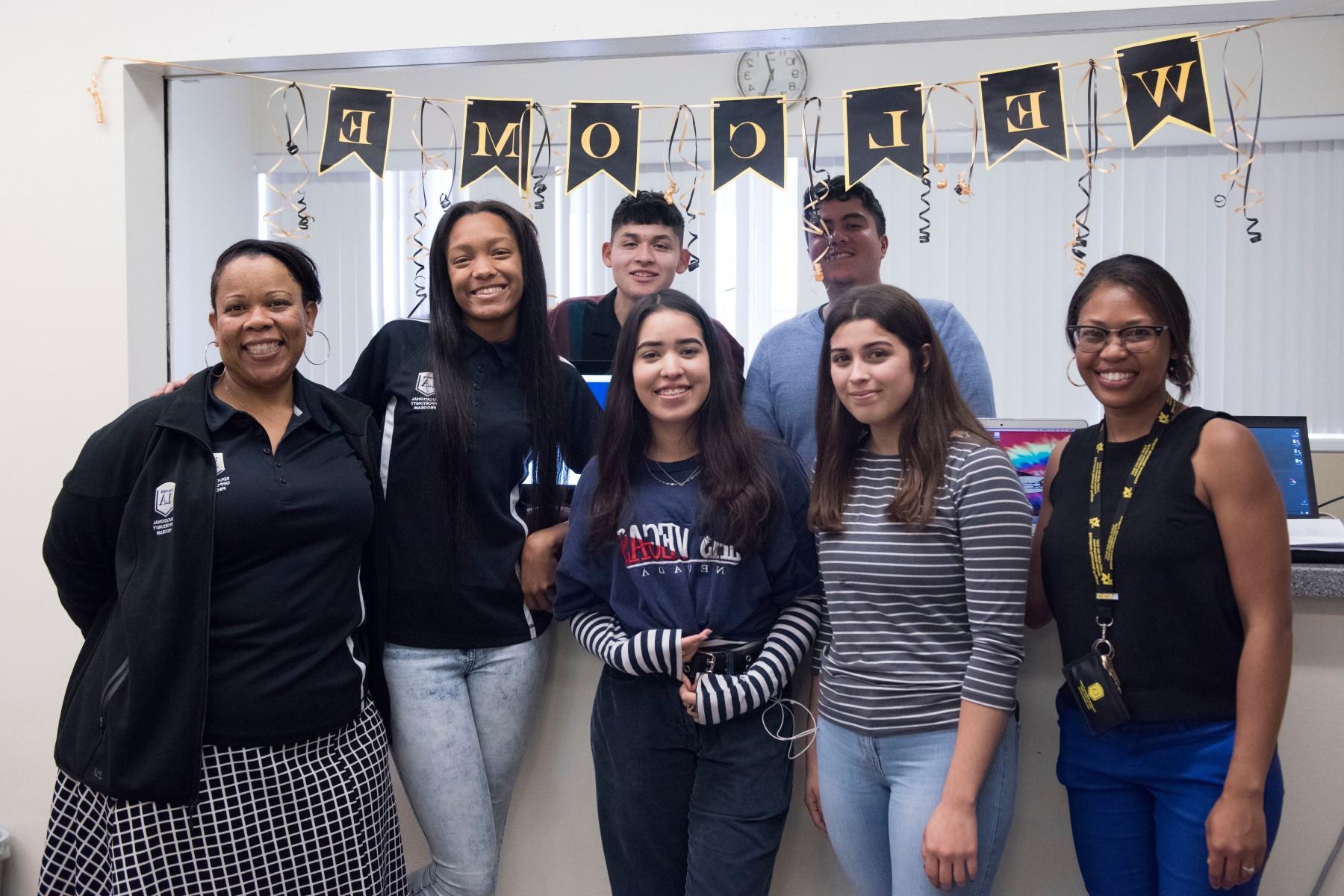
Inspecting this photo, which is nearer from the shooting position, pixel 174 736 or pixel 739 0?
pixel 174 736

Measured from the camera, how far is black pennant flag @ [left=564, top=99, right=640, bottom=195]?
211 centimetres

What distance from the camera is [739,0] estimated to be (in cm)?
206

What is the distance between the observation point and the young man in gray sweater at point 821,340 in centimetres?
204

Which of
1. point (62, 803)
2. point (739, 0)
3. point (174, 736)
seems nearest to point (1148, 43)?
point (739, 0)

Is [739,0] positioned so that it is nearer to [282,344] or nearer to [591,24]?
[591,24]

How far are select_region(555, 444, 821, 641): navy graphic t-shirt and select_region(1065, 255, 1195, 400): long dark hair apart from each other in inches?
22.4

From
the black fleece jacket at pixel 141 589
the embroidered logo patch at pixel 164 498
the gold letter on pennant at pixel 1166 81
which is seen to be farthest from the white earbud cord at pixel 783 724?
the gold letter on pennant at pixel 1166 81

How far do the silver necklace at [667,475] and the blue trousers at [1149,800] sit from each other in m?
0.72

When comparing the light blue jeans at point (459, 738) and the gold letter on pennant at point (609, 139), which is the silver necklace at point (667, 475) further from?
the gold letter on pennant at point (609, 139)

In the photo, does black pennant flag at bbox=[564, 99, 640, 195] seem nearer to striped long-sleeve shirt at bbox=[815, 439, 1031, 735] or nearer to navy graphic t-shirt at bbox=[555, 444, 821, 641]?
navy graphic t-shirt at bbox=[555, 444, 821, 641]

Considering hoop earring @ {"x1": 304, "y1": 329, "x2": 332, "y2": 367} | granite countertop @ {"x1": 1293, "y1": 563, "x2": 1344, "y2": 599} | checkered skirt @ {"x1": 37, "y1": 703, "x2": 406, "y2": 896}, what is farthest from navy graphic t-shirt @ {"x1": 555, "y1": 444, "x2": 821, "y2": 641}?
hoop earring @ {"x1": 304, "y1": 329, "x2": 332, "y2": 367}

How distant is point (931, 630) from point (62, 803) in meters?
1.41

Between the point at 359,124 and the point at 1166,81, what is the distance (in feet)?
5.64

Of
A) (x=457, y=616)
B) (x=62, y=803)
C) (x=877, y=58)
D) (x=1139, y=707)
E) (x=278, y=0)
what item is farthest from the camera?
(x=877, y=58)
